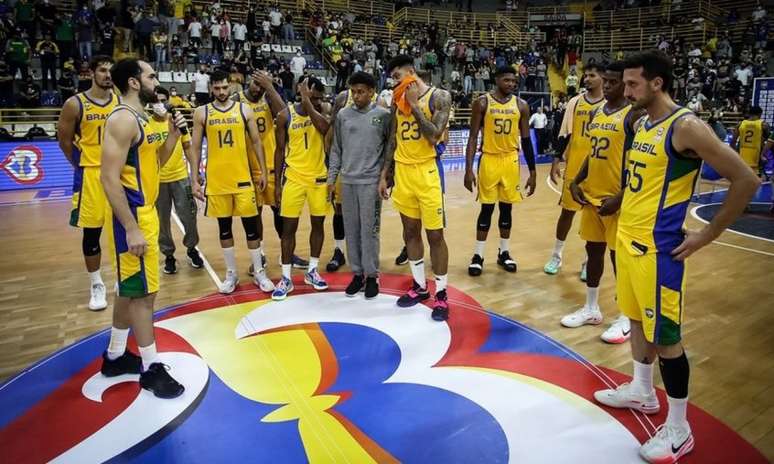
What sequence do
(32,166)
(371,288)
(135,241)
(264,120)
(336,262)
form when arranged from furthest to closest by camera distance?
(32,166)
(336,262)
(264,120)
(371,288)
(135,241)

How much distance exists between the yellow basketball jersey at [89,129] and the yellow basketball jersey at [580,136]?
4.08m

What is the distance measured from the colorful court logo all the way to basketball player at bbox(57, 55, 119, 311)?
3.56 ft

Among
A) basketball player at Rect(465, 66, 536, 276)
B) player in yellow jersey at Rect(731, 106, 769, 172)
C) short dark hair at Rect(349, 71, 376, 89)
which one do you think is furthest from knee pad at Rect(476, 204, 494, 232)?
player in yellow jersey at Rect(731, 106, 769, 172)

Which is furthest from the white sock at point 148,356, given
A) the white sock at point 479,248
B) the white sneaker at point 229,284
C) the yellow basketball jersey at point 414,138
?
the white sock at point 479,248

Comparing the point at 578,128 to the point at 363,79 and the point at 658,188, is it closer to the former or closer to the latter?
the point at 363,79

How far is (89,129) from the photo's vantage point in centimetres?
450

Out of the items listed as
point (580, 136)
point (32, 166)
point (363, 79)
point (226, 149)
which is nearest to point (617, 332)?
point (580, 136)

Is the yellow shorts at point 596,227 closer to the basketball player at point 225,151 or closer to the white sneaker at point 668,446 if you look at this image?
the white sneaker at point 668,446

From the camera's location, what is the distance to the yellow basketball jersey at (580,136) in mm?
5012

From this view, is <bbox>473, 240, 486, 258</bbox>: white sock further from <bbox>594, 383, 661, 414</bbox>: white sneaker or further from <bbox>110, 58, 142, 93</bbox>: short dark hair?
<bbox>110, 58, 142, 93</bbox>: short dark hair

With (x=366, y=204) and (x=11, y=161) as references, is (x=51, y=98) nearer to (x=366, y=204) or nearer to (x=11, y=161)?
(x=11, y=161)

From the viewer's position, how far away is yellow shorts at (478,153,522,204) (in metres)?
5.75

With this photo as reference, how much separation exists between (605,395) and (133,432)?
2674mm

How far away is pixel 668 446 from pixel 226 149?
403 cm
